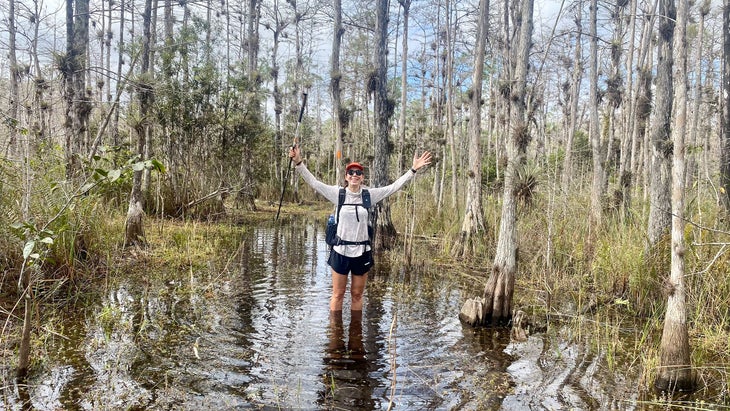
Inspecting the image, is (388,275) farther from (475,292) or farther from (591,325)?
(591,325)

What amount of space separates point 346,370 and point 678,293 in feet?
8.89

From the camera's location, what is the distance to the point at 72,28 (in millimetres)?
10523

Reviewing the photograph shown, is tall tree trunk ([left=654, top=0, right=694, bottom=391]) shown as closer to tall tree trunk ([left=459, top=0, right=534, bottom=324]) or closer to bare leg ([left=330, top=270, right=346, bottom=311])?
tall tree trunk ([left=459, top=0, right=534, bottom=324])

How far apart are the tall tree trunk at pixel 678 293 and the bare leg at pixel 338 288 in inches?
121

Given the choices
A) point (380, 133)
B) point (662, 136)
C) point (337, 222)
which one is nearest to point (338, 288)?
point (337, 222)

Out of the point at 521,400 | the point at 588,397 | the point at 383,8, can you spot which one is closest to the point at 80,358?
the point at 521,400

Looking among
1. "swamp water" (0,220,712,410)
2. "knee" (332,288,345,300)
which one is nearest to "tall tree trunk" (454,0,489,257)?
"swamp water" (0,220,712,410)

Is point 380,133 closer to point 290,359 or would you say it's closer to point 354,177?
point 354,177

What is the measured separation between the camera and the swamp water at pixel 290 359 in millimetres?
3553

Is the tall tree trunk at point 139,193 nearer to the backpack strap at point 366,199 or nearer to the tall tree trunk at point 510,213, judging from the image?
the backpack strap at point 366,199

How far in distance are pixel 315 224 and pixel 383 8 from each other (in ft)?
25.7

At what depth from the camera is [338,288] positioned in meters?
5.51

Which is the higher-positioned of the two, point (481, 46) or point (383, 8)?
point (383, 8)

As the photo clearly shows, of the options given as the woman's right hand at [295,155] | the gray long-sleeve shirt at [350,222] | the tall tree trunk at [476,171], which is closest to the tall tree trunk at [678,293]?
the gray long-sleeve shirt at [350,222]
